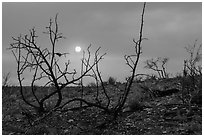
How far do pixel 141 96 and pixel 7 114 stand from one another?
179 inches

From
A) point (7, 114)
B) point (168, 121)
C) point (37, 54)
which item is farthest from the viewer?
point (7, 114)

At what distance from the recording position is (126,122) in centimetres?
938

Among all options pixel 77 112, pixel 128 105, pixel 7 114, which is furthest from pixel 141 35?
pixel 7 114

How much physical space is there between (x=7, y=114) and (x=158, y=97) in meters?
5.08

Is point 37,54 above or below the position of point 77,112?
above

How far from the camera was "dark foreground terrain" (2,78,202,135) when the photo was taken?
28.4 feet

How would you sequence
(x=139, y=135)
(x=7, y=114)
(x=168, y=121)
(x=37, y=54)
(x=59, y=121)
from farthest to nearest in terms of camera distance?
(x=7, y=114) → (x=37, y=54) → (x=59, y=121) → (x=168, y=121) → (x=139, y=135)

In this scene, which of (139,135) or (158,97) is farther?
(158,97)

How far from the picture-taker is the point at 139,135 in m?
8.23

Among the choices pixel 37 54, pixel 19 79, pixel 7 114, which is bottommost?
pixel 7 114

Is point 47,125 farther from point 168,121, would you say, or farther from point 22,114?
point 168,121

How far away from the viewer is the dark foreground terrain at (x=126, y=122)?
866 cm

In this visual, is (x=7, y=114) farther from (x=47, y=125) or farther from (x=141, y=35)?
(x=141, y=35)

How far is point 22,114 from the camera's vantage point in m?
11.3
